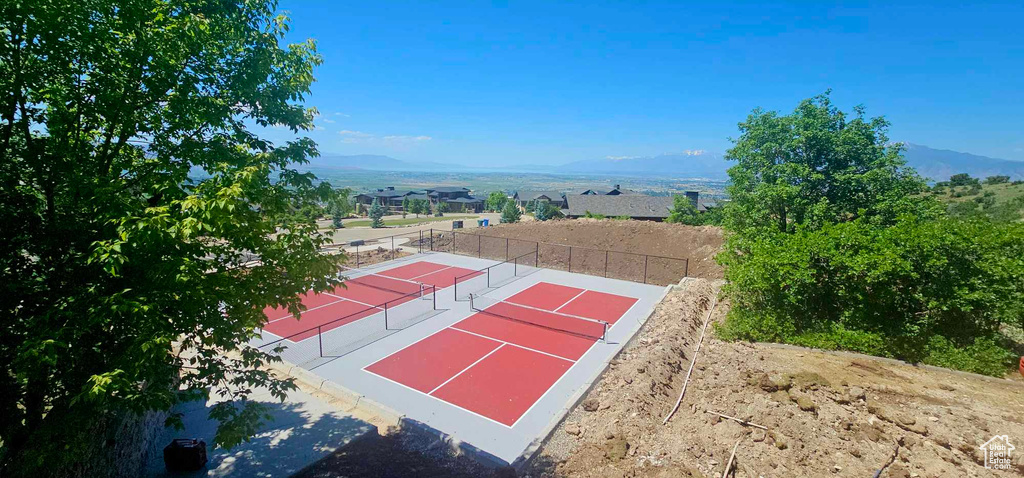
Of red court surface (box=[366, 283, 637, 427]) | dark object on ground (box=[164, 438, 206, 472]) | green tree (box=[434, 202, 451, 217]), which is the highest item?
dark object on ground (box=[164, 438, 206, 472])

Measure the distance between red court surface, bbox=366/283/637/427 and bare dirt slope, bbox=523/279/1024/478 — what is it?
1.61 m

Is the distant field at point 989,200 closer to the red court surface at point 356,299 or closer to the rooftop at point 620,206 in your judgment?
the rooftop at point 620,206

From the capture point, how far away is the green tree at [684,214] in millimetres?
38344

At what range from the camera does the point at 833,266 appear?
1095 cm

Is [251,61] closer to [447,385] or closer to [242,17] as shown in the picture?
[242,17]

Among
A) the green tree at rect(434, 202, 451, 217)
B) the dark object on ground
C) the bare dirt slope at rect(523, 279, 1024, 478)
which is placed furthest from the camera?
the green tree at rect(434, 202, 451, 217)

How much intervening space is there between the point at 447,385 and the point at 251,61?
8067 millimetres

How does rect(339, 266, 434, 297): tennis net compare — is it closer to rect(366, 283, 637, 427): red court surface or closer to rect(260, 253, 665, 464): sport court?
rect(260, 253, 665, 464): sport court

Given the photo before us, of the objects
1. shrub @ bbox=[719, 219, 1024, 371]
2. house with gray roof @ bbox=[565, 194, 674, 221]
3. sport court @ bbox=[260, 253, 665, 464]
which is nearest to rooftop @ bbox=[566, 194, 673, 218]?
house with gray roof @ bbox=[565, 194, 674, 221]

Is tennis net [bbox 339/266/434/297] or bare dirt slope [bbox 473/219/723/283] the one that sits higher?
bare dirt slope [bbox 473/219/723/283]

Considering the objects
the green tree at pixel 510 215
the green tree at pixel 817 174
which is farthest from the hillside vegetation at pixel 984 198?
the green tree at pixel 510 215

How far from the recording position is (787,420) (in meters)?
7.64

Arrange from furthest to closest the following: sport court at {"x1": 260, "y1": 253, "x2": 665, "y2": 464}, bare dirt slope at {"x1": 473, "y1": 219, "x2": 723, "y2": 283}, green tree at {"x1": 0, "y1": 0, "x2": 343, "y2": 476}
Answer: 1. bare dirt slope at {"x1": 473, "y1": 219, "x2": 723, "y2": 283}
2. sport court at {"x1": 260, "y1": 253, "x2": 665, "y2": 464}
3. green tree at {"x1": 0, "y1": 0, "x2": 343, "y2": 476}

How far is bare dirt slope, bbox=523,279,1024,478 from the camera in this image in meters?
6.67
